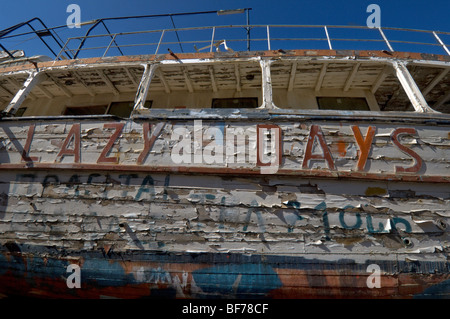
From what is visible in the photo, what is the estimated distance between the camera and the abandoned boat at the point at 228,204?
9.00 feet

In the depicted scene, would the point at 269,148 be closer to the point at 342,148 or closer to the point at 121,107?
the point at 342,148

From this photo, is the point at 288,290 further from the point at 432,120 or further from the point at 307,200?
the point at 432,120

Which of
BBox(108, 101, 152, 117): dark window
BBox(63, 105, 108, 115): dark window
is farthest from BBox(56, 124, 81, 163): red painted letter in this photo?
BBox(63, 105, 108, 115): dark window

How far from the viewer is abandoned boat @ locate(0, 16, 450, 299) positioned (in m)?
2.74

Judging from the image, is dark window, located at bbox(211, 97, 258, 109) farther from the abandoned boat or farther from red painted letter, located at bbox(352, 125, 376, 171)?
red painted letter, located at bbox(352, 125, 376, 171)

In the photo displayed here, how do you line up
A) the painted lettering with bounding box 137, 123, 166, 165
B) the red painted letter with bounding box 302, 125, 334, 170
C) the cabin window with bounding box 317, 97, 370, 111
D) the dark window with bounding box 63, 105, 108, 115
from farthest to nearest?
the dark window with bounding box 63, 105, 108, 115 → the cabin window with bounding box 317, 97, 370, 111 → the painted lettering with bounding box 137, 123, 166, 165 → the red painted letter with bounding box 302, 125, 334, 170

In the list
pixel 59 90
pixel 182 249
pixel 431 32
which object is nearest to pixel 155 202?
pixel 182 249

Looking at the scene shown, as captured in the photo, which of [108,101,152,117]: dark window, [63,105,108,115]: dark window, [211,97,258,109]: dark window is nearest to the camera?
[211,97,258,109]: dark window

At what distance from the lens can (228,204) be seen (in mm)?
3010

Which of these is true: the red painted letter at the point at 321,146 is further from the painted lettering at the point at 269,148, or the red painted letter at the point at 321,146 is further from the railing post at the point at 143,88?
the railing post at the point at 143,88

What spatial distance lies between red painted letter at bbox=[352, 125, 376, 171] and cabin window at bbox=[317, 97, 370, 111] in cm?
230

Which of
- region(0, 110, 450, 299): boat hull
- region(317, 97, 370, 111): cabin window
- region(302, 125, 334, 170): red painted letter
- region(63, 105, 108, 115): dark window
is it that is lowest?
region(0, 110, 450, 299): boat hull

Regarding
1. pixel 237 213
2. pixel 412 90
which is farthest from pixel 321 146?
pixel 412 90

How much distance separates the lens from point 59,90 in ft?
19.2
